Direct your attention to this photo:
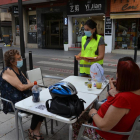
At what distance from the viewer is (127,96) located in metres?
1.67

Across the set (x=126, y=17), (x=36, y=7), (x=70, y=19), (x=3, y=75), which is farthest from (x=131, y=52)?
(x=3, y=75)

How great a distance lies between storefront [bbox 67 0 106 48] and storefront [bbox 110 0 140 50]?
3.14 feet

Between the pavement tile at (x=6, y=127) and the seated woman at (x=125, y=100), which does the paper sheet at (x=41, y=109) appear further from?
the pavement tile at (x=6, y=127)

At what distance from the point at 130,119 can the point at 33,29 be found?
1600 cm

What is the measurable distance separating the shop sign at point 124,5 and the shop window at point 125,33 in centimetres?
102

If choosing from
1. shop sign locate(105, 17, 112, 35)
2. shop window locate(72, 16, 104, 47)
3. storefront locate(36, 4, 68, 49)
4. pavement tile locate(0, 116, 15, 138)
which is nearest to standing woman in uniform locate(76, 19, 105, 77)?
pavement tile locate(0, 116, 15, 138)

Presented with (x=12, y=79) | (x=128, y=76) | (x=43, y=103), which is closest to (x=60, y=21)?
(x=12, y=79)

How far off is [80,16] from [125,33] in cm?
370

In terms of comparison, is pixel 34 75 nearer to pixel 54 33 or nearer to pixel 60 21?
pixel 60 21

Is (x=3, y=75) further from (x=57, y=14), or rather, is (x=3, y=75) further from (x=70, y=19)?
(x=57, y=14)

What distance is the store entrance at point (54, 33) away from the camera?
15.4m

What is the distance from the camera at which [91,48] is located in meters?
3.45

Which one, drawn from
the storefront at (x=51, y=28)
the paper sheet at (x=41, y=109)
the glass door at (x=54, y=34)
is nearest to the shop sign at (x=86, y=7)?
the storefront at (x=51, y=28)

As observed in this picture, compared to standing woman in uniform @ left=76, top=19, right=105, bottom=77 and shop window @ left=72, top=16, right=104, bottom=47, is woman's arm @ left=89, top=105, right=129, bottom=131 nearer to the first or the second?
standing woman in uniform @ left=76, top=19, right=105, bottom=77
